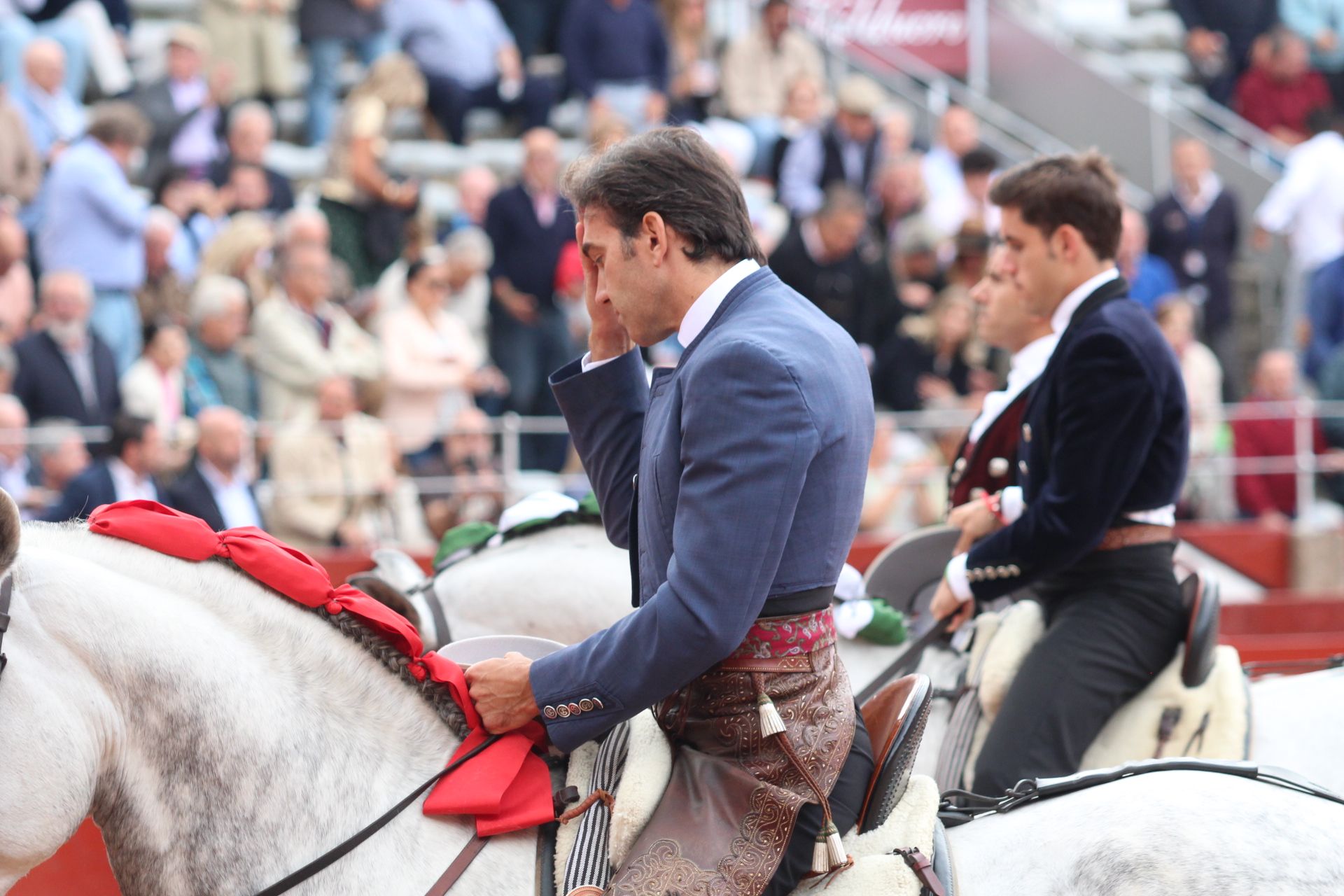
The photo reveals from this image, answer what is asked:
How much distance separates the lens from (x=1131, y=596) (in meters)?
3.63

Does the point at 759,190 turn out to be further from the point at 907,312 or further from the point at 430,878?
the point at 430,878

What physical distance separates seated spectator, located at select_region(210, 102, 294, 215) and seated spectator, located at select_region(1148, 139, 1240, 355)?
569 cm

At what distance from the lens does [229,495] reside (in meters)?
6.58

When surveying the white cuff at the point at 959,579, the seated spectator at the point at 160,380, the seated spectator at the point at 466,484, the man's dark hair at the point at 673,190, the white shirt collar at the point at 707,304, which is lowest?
the seated spectator at the point at 466,484

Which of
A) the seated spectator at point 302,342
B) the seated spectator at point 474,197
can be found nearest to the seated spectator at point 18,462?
the seated spectator at point 302,342

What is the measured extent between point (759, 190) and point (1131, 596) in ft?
23.9

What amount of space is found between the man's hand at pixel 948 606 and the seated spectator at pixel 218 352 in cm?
442

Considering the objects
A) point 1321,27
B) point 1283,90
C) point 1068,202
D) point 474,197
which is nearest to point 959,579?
point 1068,202

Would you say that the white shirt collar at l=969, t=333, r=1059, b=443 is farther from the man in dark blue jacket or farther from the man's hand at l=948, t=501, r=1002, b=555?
the man's hand at l=948, t=501, r=1002, b=555

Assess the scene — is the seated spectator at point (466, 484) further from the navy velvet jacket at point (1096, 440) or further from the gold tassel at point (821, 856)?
the gold tassel at point (821, 856)

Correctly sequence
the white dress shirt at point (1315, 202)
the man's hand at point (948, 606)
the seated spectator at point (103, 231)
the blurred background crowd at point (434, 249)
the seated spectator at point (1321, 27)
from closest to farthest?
the man's hand at point (948, 606), the blurred background crowd at point (434, 249), the seated spectator at point (103, 231), the white dress shirt at point (1315, 202), the seated spectator at point (1321, 27)

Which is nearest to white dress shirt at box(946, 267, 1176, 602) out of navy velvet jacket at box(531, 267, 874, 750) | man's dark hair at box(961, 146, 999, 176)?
navy velvet jacket at box(531, 267, 874, 750)

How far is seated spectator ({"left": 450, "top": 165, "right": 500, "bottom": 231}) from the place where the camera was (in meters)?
9.48

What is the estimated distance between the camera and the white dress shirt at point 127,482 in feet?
21.1
